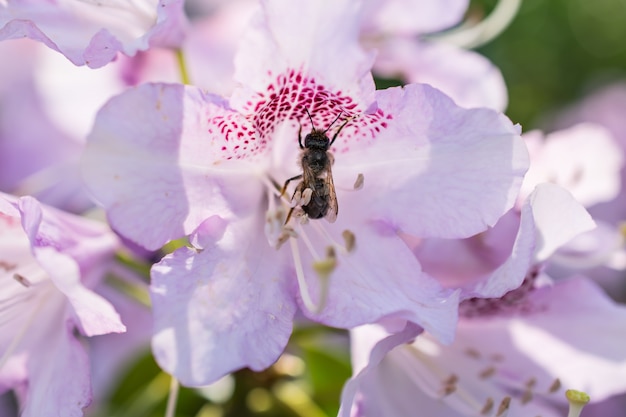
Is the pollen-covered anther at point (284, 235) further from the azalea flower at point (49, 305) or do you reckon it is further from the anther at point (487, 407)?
the anther at point (487, 407)

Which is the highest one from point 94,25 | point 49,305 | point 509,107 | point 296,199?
point 94,25

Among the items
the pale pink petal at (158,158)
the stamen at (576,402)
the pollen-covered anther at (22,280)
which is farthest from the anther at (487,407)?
the pollen-covered anther at (22,280)

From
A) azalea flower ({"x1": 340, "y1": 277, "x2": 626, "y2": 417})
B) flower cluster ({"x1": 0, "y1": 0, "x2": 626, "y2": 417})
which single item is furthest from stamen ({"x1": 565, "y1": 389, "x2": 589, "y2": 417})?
azalea flower ({"x1": 340, "y1": 277, "x2": 626, "y2": 417})

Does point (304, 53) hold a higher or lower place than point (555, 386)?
higher

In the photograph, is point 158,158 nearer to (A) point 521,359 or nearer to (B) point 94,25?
(B) point 94,25

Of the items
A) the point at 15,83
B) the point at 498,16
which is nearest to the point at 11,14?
the point at 498,16

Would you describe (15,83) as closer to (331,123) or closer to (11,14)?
(11,14)

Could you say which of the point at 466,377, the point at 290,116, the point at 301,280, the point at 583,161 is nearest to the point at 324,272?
the point at 301,280
